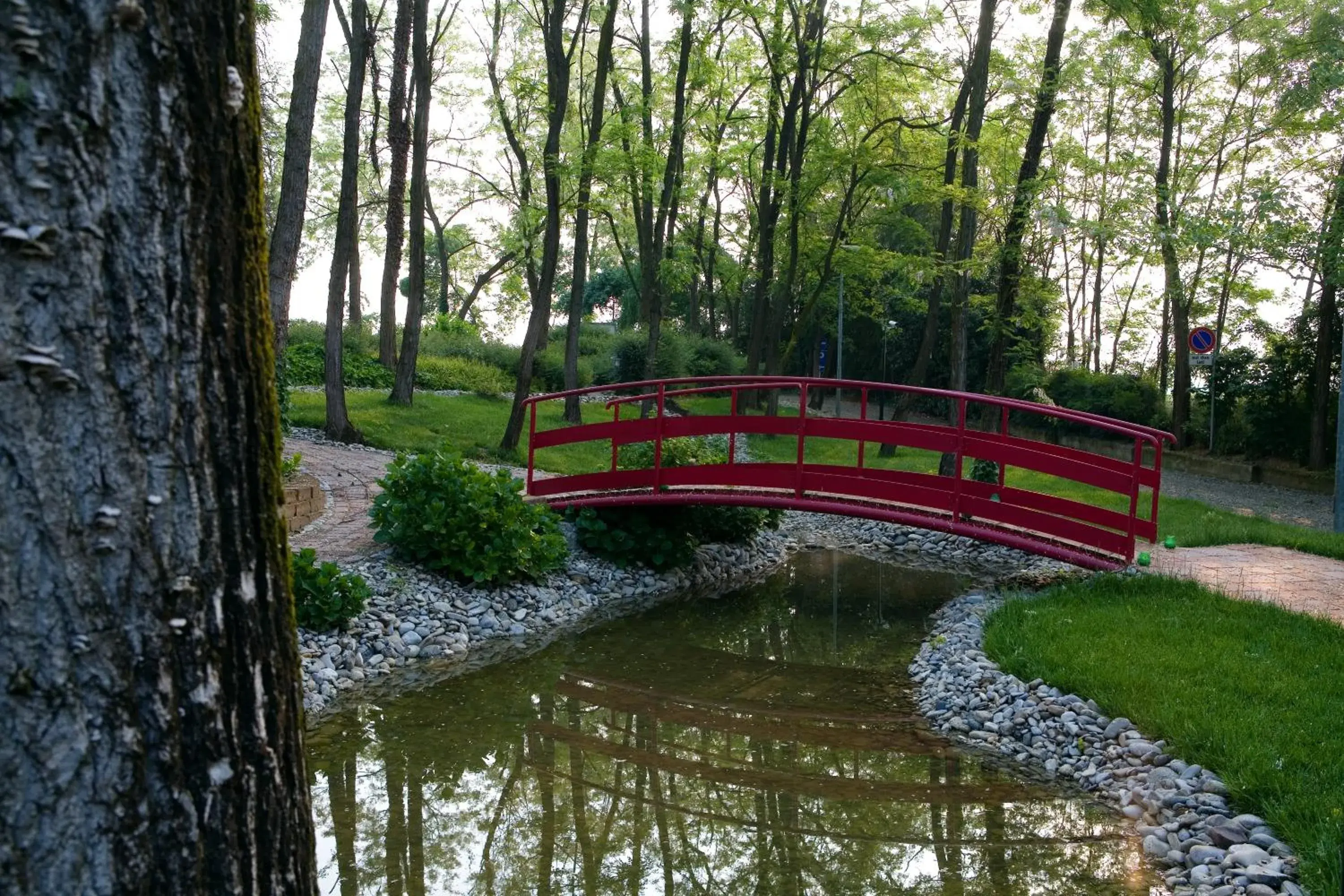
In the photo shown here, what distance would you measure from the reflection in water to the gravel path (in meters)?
9.50

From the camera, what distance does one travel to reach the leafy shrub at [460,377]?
22.7 m

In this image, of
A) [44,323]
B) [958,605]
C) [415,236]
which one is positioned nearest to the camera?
[44,323]

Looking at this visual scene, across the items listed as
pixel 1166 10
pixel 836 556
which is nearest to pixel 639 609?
pixel 836 556

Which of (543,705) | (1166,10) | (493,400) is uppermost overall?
(1166,10)

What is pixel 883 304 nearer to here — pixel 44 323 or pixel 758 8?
pixel 758 8

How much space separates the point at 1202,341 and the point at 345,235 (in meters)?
14.6

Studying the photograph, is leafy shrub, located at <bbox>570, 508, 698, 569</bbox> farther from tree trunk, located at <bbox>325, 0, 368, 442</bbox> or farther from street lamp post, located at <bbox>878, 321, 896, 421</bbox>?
street lamp post, located at <bbox>878, 321, 896, 421</bbox>

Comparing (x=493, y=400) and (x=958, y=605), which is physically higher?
(x=493, y=400)

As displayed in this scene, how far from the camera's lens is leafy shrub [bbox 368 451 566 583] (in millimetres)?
9781

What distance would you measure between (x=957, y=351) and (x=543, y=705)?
33.6 feet

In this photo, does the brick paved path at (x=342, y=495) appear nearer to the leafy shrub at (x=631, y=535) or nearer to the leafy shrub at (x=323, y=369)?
the leafy shrub at (x=631, y=535)

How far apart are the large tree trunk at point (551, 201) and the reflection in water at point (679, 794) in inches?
285

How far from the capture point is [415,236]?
1972 centimetres

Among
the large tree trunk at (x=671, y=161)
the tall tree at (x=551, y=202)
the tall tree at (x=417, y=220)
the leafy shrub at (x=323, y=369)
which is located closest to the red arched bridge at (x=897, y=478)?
the tall tree at (x=551, y=202)
